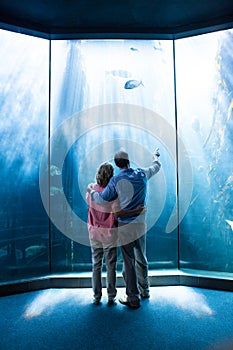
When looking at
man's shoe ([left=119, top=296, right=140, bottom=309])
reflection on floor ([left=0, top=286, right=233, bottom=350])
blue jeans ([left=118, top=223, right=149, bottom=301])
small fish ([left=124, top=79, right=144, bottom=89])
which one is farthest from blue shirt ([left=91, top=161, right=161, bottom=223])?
small fish ([left=124, top=79, right=144, bottom=89])

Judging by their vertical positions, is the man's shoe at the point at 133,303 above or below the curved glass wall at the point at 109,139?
below

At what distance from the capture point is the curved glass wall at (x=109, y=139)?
11.8 feet

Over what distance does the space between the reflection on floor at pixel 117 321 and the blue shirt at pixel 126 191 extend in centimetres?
86

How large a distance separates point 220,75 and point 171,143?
1.00 metres

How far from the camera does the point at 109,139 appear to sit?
4145 mm

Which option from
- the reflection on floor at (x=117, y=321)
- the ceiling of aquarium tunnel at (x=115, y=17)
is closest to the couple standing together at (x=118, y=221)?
the reflection on floor at (x=117, y=321)

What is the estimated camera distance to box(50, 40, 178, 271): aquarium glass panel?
3.88m

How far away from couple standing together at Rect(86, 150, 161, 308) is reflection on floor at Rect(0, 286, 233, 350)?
22 cm

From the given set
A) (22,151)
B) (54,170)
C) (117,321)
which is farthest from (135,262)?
(22,151)

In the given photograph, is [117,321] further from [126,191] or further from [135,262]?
[126,191]

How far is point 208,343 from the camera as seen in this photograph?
2141mm

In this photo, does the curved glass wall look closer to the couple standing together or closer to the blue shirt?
the couple standing together

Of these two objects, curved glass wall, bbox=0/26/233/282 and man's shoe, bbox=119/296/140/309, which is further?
curved glass wall, bbox=0/26/233/282

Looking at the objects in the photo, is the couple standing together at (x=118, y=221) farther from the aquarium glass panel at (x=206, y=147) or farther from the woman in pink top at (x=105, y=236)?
the aquarium glass panel at (x=206, y=147)
